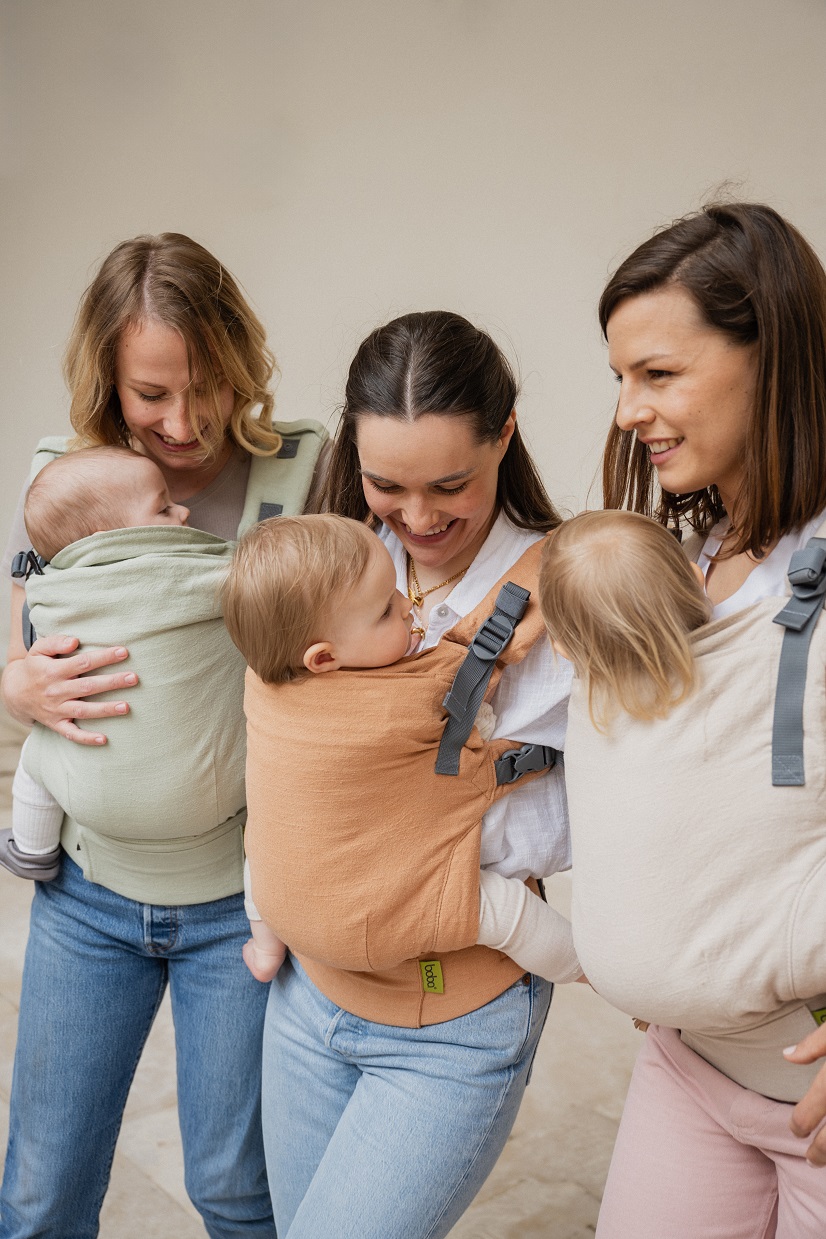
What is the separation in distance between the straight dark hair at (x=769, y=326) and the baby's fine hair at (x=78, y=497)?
0.83 metres

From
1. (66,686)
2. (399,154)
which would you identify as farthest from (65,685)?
(399,154)

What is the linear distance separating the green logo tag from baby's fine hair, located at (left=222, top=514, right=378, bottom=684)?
1.33 ft

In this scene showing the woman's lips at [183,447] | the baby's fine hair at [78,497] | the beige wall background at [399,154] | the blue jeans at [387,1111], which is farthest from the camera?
the beige wall background at [399,154]

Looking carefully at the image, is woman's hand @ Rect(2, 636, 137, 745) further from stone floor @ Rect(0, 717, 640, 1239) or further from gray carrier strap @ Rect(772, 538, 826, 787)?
stone floor @ Rect(0, 717, 640, 1239)

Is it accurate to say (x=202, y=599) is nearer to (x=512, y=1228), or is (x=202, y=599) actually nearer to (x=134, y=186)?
(x=512, y=1228)

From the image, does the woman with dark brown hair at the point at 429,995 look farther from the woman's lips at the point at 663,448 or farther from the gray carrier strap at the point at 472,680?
the woman's lips at the point at 663,448

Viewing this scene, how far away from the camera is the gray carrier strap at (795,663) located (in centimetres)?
113

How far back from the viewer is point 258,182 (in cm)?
538

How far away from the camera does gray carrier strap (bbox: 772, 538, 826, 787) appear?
1129 millimetres

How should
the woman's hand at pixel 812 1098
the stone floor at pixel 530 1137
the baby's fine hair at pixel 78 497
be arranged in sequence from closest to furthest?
1. the woman's hand at pixel 812 1098
2. the baby's fine hair at pixel 78 497
3. the stone floor at pixel 530 1137

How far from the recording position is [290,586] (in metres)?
1.38

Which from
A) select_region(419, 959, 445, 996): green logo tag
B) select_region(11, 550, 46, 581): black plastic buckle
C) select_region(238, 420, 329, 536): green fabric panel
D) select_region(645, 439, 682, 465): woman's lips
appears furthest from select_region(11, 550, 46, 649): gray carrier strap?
select_region(645, 439, 682, 465): woman's lips

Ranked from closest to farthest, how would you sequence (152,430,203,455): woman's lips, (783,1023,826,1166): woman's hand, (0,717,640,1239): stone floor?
(783,1023,826,1166): woman's hand < (152,430,203,455): woman's lips < (0,717,640,1239): stone floor

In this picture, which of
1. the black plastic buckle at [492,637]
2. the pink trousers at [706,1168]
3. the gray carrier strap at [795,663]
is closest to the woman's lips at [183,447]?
the black plastic buckle at [492,637]
